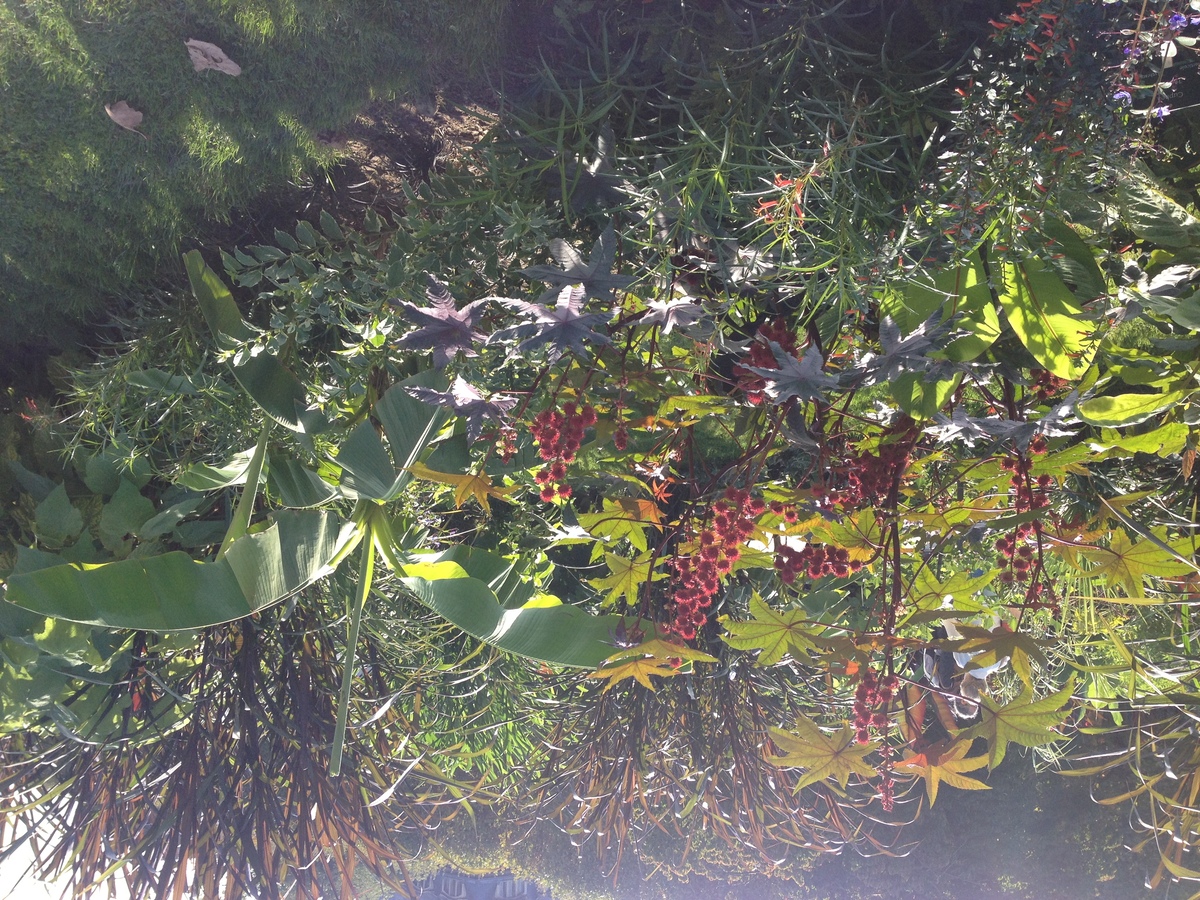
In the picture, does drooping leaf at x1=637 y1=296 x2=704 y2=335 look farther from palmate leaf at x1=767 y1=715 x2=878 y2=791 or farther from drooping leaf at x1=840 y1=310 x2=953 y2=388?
palmate leaf at x1=767 y1=715 x2=878 y2=791

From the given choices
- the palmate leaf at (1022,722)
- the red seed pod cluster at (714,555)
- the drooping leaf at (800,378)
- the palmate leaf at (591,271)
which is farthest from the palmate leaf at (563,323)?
the palmate leaf at (1022,722)

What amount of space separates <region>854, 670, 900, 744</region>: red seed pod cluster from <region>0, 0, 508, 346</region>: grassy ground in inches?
37.3

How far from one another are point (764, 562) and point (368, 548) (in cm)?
53

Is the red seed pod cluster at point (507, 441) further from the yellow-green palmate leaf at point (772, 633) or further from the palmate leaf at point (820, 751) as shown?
the palmate leaf at point (820, 751)

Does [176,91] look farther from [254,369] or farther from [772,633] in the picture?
[772,633]

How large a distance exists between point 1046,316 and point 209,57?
1108mm

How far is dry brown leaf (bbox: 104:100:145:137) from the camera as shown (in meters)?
1.08

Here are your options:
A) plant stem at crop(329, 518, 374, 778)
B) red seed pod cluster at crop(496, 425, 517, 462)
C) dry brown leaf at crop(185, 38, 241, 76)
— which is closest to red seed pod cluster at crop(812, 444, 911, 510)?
red seed pod cluster at crop(496, 425, 517, 462)

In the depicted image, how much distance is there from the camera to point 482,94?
1191 mm

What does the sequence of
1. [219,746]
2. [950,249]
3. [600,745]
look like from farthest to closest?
[600,745] → [219,746] → [950,249]

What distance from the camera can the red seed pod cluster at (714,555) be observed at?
2.79ft

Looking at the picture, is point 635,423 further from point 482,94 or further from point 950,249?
point 482,94

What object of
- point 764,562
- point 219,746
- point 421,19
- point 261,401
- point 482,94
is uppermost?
point 421,19

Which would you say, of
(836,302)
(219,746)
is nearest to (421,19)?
(836,302)
